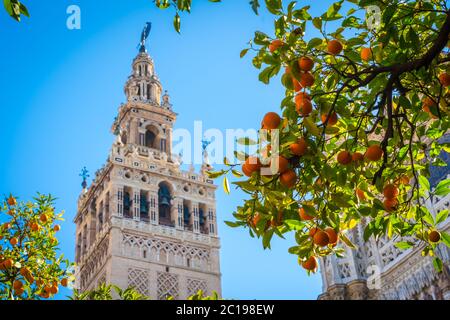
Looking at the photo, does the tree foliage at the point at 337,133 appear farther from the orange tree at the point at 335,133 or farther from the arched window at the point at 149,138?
the arched window at the point at 149,138

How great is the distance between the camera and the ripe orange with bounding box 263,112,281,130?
351cm

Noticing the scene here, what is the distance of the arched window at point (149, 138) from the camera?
39.8 metres

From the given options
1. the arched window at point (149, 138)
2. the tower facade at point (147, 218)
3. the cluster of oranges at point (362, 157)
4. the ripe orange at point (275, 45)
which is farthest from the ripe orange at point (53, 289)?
the arched window at point (149, 138)

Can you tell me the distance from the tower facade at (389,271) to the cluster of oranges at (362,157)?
7.02 metres

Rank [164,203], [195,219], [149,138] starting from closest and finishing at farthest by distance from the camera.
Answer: [164,203], [195,219], [149,138]

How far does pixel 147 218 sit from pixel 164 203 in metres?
1.49

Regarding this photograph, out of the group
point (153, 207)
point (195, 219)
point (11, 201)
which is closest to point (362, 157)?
point (11, 201)

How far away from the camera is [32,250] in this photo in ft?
25.5

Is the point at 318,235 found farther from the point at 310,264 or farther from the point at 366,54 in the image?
the point at 366,54

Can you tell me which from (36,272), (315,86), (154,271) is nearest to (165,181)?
(154,271)

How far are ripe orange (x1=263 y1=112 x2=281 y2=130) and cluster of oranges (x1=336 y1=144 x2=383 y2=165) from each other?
40 cm

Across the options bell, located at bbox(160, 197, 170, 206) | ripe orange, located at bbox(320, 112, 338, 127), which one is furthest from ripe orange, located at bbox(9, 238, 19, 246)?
bell, located at bbox(160, 197, 170, 206)

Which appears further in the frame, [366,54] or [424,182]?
[366,54]
